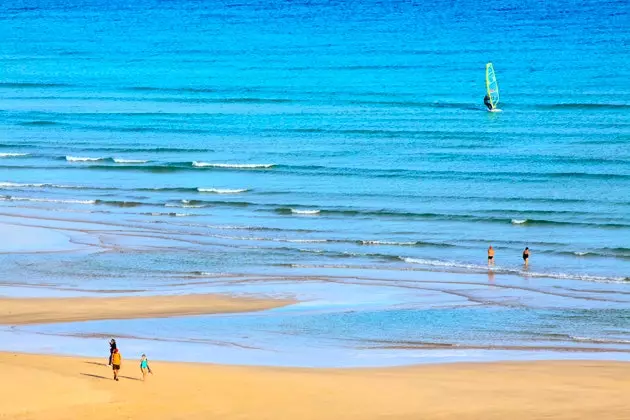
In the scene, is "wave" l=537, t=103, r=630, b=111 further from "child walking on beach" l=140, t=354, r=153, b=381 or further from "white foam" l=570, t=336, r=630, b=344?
"child walking on beach" l=140, t=354, r=153, b=381

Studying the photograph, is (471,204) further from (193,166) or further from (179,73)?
(179,73)

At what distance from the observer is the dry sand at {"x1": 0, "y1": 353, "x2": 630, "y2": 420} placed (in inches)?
957

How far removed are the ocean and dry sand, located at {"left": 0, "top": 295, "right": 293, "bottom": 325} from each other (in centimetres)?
89

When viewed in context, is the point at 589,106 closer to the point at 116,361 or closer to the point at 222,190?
the point at 222,190

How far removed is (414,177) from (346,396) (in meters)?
25.5

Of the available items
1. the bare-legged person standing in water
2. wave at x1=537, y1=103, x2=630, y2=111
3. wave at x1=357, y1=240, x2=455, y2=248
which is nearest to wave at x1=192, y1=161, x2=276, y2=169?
wave at x1=357, y1=240, x2=455, y2=248

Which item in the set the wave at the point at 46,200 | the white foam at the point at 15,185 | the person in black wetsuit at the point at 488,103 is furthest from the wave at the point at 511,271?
the person in black wetsuit at the point at 488,103

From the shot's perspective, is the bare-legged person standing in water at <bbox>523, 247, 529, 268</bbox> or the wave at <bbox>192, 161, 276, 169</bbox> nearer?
the bare-legged person standing in water at <bbox>523, 247, 529, 268</bbox>

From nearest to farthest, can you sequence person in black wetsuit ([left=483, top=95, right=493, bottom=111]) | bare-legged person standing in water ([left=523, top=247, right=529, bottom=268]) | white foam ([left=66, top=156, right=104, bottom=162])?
bare-legged person standing in water ([left=523, top=247, right=529, bottom=268]) < white foam ([left=66, top=156, right=104, bottom=162]) < person in black wetsuit ([left=483, top=95, right=493, bottom=111])

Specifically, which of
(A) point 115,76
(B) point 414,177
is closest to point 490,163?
(B) point 414,177

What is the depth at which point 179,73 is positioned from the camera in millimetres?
81000

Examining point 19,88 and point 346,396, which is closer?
point 346,396

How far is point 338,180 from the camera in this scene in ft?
164

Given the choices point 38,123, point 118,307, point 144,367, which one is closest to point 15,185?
point 38,123
